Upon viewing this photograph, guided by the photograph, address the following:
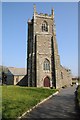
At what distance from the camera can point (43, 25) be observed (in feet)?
171

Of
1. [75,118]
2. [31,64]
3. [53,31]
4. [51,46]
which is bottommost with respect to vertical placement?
[75,118]

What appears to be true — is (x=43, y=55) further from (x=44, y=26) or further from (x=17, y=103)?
(x=17, y=103)

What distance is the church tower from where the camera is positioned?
1933 inches

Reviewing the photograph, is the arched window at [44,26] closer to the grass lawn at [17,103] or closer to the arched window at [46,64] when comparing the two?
the arched window at [46,64]

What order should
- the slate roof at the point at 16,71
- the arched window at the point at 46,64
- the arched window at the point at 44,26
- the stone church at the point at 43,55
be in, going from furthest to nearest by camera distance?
the slate roof at the point at 16,71, the arched window at the point at 44,26, the arched window at the point at 46,64, the stone church at the point at 43,55

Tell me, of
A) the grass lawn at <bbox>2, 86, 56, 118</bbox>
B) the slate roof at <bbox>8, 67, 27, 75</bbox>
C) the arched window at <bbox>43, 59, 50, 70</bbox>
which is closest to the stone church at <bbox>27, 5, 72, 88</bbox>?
the arched window at <bbox>43, 59, 50, 70</bbox>

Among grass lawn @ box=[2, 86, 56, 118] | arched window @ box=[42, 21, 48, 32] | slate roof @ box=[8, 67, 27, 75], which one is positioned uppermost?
arched window @ box=[42, 21, 48, 32]

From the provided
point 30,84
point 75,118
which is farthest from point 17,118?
point 30,84

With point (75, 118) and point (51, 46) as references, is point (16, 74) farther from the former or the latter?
point (75, 118)

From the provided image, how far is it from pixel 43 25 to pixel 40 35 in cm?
266

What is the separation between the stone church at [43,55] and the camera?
161 feet

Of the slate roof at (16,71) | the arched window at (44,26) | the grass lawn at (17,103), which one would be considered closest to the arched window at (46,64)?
the arched window at (44,26)

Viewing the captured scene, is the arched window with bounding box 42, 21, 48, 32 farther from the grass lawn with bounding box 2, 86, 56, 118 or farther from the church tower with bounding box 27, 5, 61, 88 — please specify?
the grass lawn with bounding box 2, 86, 56, 118

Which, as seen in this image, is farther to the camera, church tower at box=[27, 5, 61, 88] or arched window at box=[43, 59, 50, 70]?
arched window at box=[43, 59, 50, 70]
